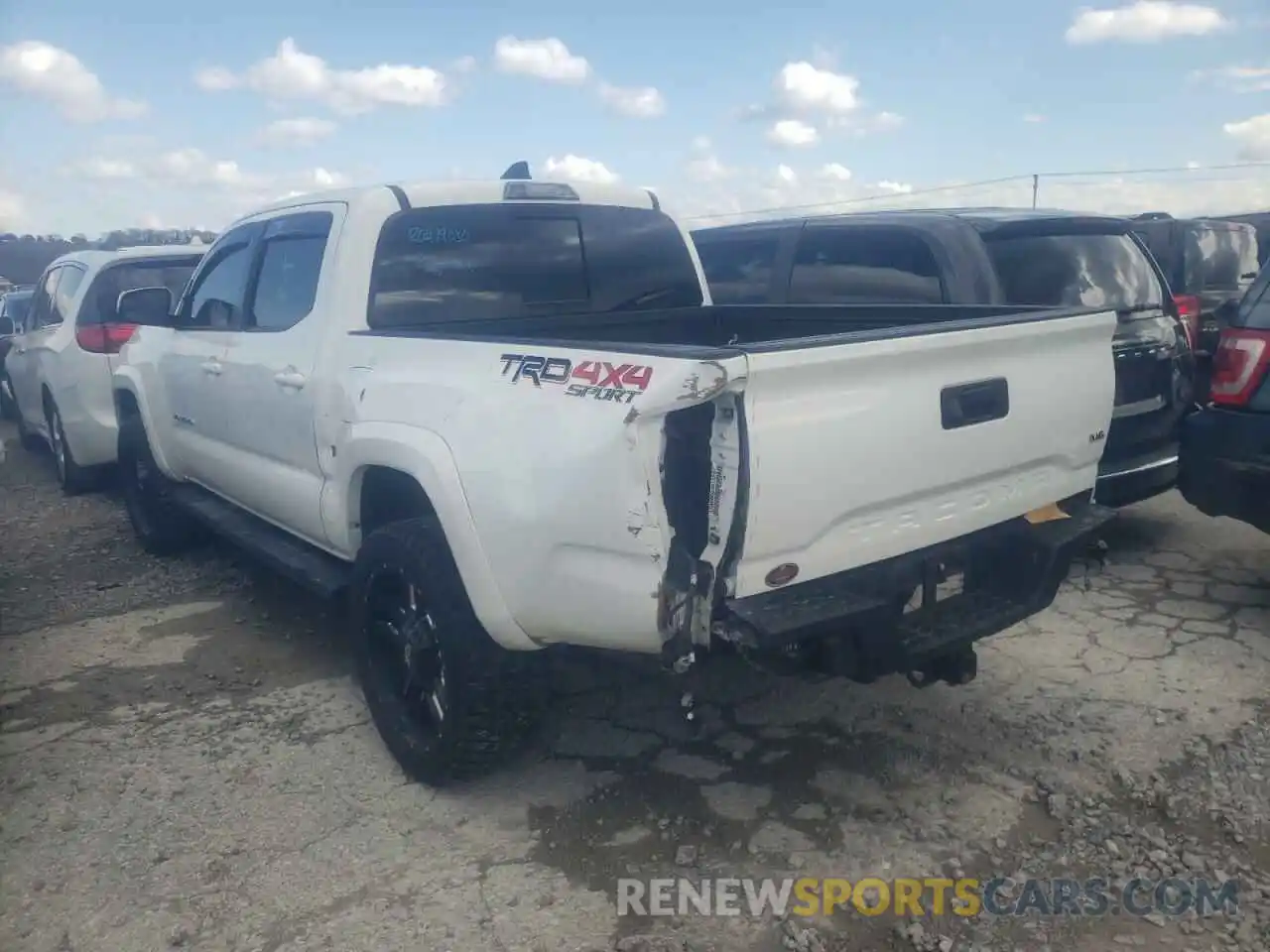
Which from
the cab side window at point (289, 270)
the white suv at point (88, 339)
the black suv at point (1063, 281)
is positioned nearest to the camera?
the cab side window at point (289, 270)

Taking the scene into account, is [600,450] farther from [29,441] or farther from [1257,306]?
[29,441]

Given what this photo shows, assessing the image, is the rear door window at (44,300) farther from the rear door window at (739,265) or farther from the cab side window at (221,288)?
the rear door window at (739,265)

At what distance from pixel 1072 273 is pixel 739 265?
6.35ft

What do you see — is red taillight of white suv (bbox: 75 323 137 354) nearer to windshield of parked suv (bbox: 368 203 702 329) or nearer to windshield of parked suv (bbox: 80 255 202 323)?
windshield of parked suv (bbox: 80 255 202 323)

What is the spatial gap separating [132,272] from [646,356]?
629cm

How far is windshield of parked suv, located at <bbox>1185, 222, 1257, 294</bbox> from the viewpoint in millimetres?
9953

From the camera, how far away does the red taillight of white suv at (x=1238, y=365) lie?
4.13 meters

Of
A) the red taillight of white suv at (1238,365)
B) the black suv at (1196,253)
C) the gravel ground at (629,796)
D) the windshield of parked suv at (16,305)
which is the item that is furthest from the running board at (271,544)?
the windshield of parked suv at (16,305)

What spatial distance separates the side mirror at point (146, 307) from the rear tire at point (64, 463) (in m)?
2.78

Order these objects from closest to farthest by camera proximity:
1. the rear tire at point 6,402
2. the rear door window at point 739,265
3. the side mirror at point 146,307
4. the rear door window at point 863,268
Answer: the rear door window at point 863,268, the side mirror at point 146,307, the rear door window at point 739,265, the rear tire at point 6,402

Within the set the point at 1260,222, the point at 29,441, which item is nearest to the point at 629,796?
the point at 29,441

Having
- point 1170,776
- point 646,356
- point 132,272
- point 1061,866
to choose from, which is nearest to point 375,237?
point 646,356

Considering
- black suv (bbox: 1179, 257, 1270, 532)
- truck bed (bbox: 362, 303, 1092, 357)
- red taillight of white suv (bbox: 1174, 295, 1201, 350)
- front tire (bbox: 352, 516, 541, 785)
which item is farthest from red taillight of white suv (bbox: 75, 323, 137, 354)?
red taillight of white suv (bbox: 1174, 295, 1201, 350)

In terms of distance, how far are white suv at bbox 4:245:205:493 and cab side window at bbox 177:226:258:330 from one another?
6.85 ft
